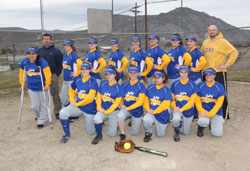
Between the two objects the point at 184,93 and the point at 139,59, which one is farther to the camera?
the point at 139,59

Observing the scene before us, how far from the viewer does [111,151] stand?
4.14 m

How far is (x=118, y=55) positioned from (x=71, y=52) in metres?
1.17

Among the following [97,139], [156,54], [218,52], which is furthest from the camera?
[156,54]

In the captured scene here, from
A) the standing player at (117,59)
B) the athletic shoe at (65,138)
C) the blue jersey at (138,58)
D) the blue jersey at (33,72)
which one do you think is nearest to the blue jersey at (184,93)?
the blue jersey at (138,58)

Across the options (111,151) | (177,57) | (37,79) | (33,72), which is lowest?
(111,151)

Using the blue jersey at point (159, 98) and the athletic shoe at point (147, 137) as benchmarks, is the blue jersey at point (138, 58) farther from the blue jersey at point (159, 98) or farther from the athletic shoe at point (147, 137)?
the athletic shoe at point (147, 137)

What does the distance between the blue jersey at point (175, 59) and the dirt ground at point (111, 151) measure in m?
1.31

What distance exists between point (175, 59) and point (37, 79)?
10.6ft

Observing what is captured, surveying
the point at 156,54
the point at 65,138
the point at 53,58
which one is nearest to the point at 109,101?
the point at 65,138

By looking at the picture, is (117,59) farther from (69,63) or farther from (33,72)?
(33,72)

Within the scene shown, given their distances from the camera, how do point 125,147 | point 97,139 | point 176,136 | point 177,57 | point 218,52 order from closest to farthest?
point 125,147 → point 97,139 → point 176,136 → point 218,52 → point 177,57

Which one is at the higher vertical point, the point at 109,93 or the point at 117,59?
the point at 117,59

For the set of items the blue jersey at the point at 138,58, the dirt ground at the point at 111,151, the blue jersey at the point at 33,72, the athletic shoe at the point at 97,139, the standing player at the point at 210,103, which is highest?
the blue jersey at the point at 138,58

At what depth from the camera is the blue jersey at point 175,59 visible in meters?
5.46
